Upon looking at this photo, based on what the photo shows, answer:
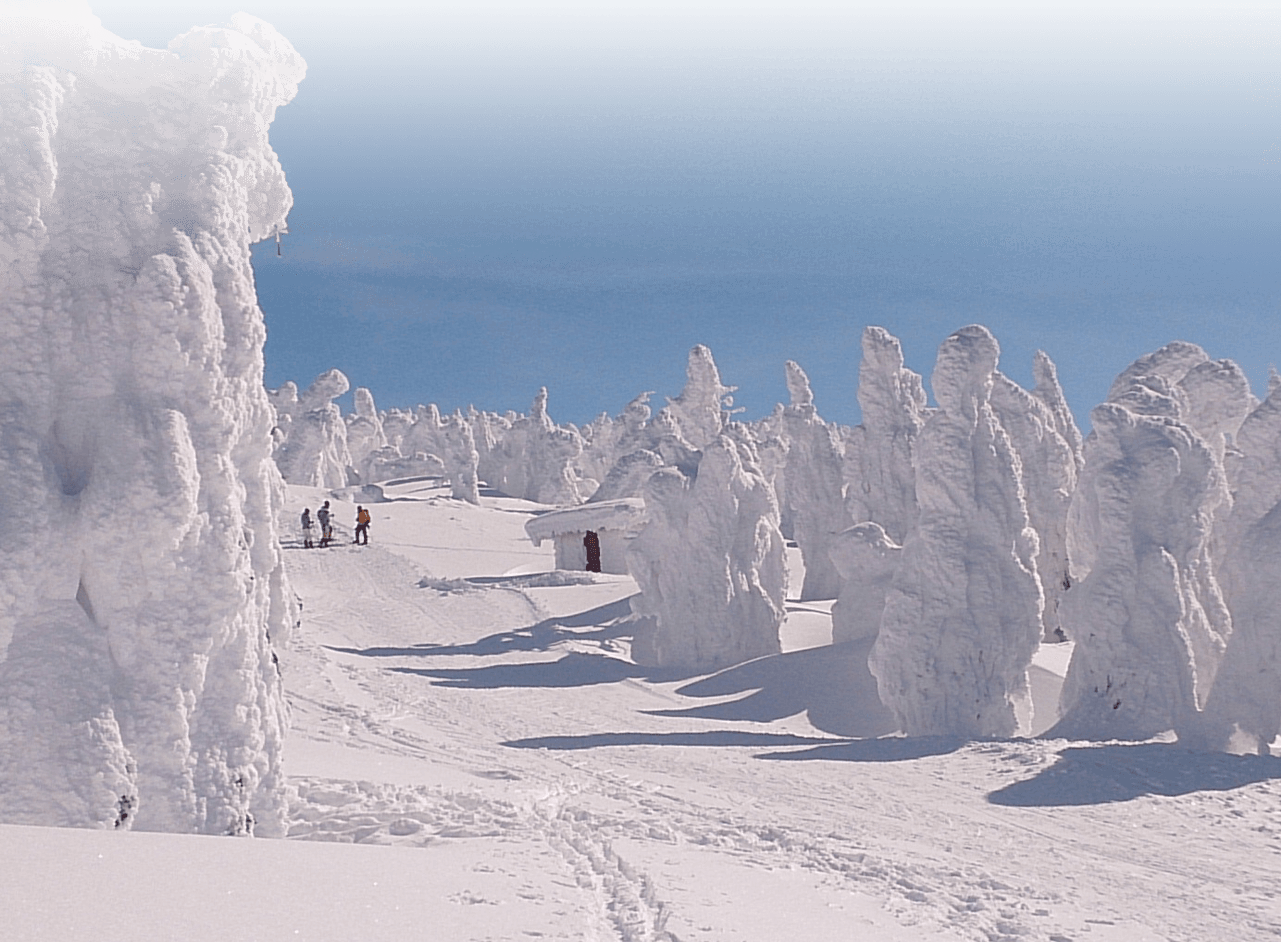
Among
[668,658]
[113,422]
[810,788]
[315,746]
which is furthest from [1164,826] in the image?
[668,658]

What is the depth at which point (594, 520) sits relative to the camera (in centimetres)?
3647

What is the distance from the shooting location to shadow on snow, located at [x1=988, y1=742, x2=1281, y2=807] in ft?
43.5

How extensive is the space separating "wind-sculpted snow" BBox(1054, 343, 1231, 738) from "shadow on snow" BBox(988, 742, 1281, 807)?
1.14 meters

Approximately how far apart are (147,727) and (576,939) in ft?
10.9

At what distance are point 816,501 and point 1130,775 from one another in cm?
2401

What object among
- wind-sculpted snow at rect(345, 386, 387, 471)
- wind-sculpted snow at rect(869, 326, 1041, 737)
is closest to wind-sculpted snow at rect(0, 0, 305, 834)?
wind-sculpted snow at rect(869, 326, 1041, 737)

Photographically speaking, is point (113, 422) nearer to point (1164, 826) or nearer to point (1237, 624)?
point (1164, 826)

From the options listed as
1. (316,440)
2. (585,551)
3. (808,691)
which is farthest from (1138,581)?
(316,440)

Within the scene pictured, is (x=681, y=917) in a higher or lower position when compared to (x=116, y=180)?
lower

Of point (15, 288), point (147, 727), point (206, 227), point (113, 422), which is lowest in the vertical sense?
point (147, 727)

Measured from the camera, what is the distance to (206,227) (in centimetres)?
871

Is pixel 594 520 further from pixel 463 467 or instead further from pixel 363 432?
pixel 363 432

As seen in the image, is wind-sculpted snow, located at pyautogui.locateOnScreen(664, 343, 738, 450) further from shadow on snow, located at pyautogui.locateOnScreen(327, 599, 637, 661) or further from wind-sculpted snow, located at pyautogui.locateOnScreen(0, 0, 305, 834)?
wind-sculpted snow, located at pyautogui.locateOnScreen(0, 0, 305, 834)

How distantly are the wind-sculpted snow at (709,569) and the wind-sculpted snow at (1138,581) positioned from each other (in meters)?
7.97
